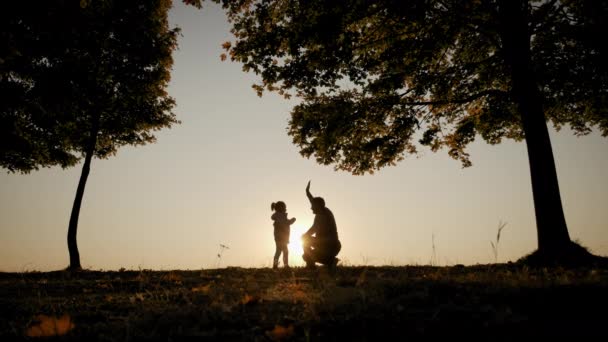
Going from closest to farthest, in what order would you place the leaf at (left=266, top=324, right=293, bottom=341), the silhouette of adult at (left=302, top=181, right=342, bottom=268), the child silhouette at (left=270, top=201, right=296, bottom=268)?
the leaf at (left=266, top=324, right=293, bottom=341)
the silhouette of adult at (left=302, top=181, right=342, bottom=268)
the child silhouette at (left=270, top=201, right=296, bottom=268)

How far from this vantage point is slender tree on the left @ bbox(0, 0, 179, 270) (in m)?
14.0

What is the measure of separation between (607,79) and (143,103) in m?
15.7

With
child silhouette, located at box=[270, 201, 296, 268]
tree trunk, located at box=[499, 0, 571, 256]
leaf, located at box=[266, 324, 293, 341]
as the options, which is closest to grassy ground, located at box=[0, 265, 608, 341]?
leaf, located at box=[266, 324, 293, 341]

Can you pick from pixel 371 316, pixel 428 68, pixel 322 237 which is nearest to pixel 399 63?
pixel 428 68

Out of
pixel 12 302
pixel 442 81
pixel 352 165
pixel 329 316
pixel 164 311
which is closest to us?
pixel 329 316

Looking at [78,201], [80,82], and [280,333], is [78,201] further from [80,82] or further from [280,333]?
[280,333]

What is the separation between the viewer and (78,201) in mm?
14859

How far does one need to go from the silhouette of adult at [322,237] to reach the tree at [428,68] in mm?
2899

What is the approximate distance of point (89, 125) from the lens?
15562 mm

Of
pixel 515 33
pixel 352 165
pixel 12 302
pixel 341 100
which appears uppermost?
pixel 515 33

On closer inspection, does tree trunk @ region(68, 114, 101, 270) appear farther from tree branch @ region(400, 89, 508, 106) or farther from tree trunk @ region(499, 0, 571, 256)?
tree trunk @ region(499, 0, 571, 256)

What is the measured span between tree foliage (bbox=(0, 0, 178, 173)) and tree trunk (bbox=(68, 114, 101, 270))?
18 centimetres

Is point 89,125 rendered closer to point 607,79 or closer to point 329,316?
point 329,316

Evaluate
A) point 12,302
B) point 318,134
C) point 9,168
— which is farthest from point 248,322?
point 9,168
